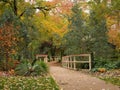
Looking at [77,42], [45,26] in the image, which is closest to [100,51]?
[77,42]

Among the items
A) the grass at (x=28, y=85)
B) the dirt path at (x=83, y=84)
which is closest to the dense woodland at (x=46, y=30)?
the dirt path at (x=83, y=84)

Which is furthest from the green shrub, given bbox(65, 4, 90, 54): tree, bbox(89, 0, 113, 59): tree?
bbox(65, 4, 90, 54): tree

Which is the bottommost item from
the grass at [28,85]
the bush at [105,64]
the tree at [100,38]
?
the bush at [105,64]

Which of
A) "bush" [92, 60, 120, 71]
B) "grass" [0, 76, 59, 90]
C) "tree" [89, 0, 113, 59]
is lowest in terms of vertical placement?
"bush" [92, 60, 120, 71]

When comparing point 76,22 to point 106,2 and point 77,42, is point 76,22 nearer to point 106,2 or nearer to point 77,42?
point 77,42

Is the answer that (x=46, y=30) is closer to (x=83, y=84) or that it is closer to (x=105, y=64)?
(x=105, y=64)

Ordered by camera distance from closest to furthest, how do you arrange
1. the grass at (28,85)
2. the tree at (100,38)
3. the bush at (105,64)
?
the grass at (28,85) → the bush at (105,64) → the tree at (100,38)

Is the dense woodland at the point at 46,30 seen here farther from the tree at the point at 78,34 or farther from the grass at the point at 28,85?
the grass at the point at 28,85

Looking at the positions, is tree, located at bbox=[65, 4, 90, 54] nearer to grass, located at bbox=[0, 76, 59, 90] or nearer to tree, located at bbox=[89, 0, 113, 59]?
tree, located at bbox=[89, 0, 113, 59]

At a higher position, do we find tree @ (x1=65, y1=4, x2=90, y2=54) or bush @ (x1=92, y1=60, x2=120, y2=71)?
tree @ (x1=65, y1=4, x2=90, y2=54)

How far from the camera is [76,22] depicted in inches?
915

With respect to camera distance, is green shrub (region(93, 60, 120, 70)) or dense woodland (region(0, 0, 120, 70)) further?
green shrub (region(93, 60, 120, 70))

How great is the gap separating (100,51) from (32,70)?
8395mm

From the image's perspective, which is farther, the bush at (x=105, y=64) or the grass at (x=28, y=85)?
the bush at (x=105, y=64)
